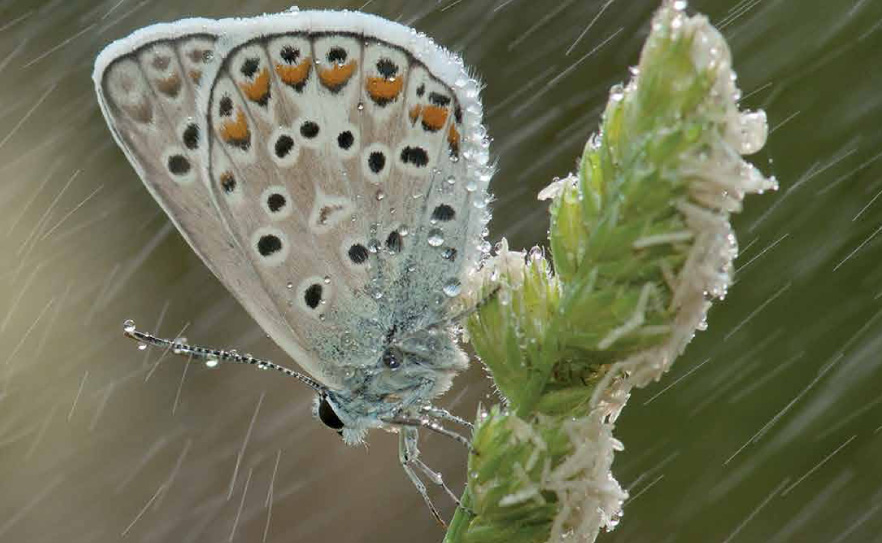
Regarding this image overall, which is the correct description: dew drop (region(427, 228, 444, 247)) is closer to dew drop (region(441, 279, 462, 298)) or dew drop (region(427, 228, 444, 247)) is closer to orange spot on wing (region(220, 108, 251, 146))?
dew drop (region(441, 279, 462, 298))

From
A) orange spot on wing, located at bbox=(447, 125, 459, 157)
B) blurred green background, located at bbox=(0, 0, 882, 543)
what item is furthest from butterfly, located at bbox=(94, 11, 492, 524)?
blurred green background, located at bbox=(0, 0, 882, 543)

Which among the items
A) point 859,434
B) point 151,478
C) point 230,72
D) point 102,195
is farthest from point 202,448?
point 230,72

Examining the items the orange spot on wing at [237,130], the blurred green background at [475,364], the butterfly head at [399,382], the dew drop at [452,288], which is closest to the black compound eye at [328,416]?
the butterfly head at [399,382]

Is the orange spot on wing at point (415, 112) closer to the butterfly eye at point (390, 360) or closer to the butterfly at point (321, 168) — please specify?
the butterfly at point (321, 168)

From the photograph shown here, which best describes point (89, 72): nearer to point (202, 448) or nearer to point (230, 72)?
point (202, 448)

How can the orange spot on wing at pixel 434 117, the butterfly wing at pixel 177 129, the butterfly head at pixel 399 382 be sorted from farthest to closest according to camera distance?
the butterfly head at pixel 399 382, the orange spot on wing at pixel 434 117, the butterfly wing at pixel 177 129

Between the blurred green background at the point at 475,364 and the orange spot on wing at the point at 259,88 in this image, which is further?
the blurred green background at the point at 475,364

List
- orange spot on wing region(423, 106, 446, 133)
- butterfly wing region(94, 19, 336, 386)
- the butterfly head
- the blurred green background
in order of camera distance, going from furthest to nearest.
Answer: the blurred green background < the butterfly head < orange spot on wing region(423, 106, 446, 133) < butterfly wing region(94, 19, 336, 386)
